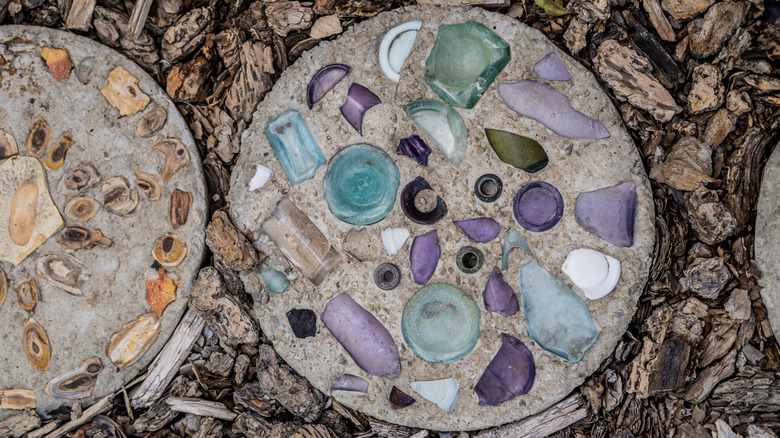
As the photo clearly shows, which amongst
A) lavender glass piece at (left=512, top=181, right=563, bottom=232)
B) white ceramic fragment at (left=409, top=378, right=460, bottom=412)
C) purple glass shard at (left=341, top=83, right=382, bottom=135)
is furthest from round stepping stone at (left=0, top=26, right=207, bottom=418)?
lavender glass piece at (left=512, top=181, right=563, bottom=232)

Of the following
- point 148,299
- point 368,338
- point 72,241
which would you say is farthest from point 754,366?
point 72,241

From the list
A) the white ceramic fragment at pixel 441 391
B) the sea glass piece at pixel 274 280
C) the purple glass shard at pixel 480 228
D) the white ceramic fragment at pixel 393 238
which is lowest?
the white ceramic fragment at pixel 441 391

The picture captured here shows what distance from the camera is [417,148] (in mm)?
1995

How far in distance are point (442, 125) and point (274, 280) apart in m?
0.88

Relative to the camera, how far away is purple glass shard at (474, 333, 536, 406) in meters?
1.98

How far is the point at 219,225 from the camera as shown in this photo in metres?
2.04

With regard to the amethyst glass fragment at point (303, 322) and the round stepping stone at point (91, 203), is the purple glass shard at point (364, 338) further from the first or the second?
the round stepping stone at point (91, 203)

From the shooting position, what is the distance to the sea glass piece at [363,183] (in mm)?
2010

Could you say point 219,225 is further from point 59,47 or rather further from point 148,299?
point 59,47

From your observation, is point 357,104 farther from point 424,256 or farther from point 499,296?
point 499,296

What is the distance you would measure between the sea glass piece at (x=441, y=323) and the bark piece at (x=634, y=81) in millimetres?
953

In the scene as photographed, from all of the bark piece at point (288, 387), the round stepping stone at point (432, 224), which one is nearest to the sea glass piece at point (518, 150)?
the round stepping stone at point (432, 224)

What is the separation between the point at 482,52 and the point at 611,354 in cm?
123

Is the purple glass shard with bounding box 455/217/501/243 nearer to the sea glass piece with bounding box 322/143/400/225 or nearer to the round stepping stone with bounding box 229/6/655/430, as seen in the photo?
the round stepping stone with bounding box 229/6/655/430
